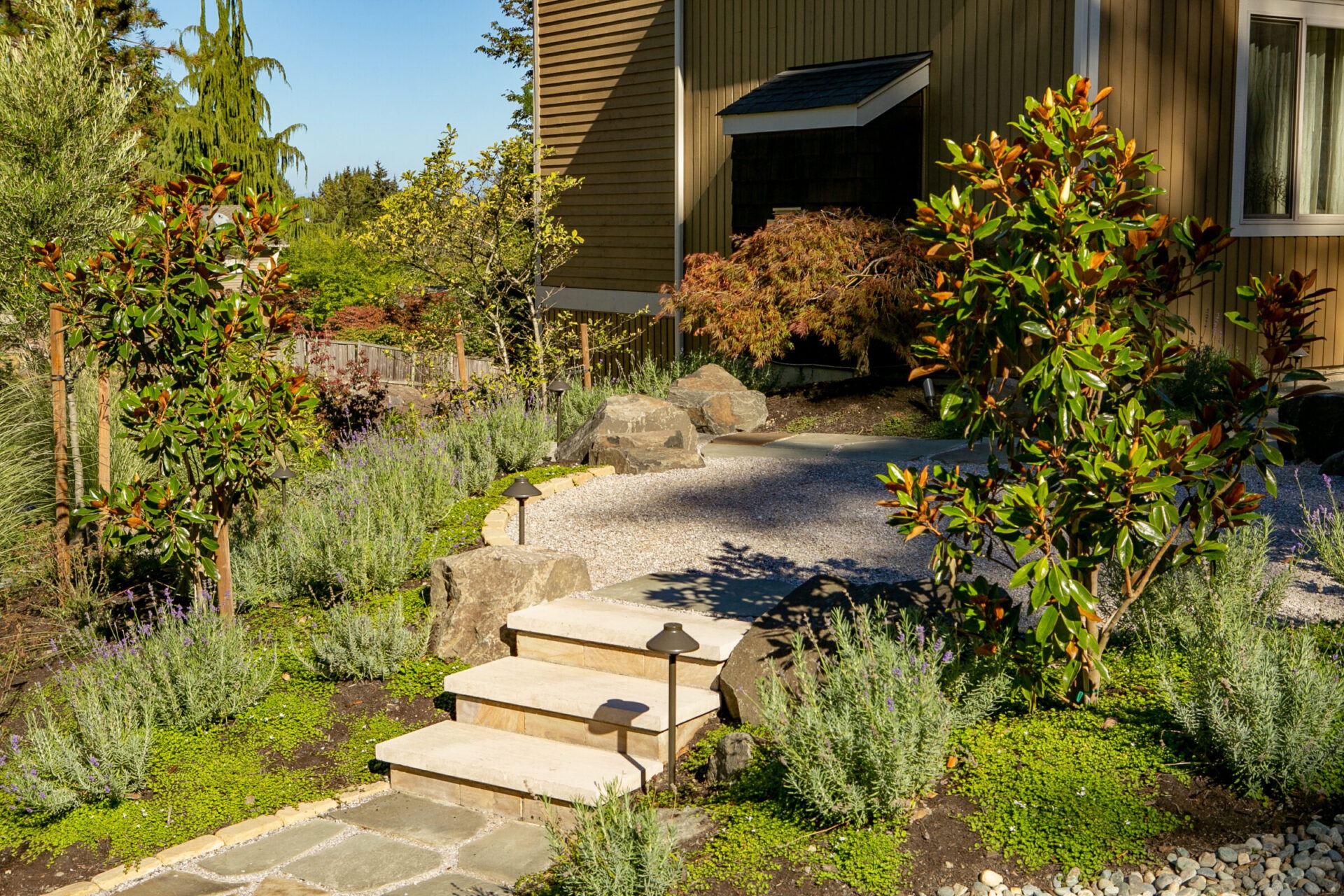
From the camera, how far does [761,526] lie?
7086mm

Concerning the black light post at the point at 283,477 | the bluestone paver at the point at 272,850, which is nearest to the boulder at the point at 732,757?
the bluestone paver at the point at 272,850

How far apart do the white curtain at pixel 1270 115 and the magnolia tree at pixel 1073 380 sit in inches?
300

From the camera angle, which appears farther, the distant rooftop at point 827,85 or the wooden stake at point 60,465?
the distant rooftop at point 827,85

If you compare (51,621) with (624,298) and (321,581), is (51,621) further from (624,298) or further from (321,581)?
(624,298)

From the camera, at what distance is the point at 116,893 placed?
153 inches

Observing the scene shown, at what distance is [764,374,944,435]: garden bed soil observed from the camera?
32.9ft

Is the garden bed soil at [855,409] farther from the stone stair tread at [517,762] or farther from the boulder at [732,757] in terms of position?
the boulder at [732,757]

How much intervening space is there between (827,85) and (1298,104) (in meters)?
4.30

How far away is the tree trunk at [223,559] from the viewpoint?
573 cm

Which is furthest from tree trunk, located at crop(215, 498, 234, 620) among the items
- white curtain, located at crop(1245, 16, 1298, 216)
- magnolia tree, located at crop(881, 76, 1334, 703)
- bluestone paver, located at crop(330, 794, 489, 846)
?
white curtain, located at crop(1245, 16, 1298, 216)

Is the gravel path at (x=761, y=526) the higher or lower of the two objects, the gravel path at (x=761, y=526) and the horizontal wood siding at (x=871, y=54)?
the lower

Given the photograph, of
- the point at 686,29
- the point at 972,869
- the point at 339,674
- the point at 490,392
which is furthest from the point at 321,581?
the point at 686,29

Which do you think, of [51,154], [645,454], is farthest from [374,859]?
[51,154]

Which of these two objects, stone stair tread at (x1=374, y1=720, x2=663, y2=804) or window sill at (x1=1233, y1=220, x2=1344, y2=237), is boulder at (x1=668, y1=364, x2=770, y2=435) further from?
stone stair tread at (x1=374, y1=720, x2=663, y2=804)
